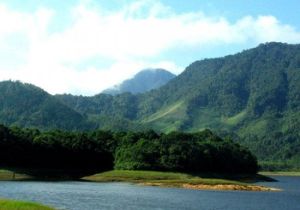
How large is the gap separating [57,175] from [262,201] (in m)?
91.7

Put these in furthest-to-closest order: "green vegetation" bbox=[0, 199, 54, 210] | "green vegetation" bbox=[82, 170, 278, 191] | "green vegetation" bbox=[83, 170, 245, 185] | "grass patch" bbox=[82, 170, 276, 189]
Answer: "green vegetation" bbox=[83, 170, 245, 185]
"grass patch" bbox=[82, 170, 276, 189]
"green vegetation" bbox=[82, 170, 278, 191]
"green vegetation" bbox=[0, 199, 54, 210]

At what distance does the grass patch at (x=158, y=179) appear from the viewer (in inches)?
6998

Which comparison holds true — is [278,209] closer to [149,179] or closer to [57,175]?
[149,179]

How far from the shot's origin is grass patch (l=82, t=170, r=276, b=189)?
583 feet

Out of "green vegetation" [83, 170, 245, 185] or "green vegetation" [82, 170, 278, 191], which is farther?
"green vegetation" [83, 170, 245, 185]

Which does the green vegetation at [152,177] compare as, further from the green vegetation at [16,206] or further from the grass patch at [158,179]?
the green vegetation at [16,206]

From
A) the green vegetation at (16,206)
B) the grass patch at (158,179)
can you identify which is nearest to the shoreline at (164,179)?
the grass patch at (158,179)

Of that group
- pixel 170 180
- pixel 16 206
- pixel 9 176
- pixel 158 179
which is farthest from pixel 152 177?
pixel 16 206

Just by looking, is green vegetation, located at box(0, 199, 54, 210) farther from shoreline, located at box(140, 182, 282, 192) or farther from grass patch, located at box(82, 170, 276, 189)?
grass patch, located at box(82, 170, 276, 189)

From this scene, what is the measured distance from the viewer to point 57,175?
651 feet

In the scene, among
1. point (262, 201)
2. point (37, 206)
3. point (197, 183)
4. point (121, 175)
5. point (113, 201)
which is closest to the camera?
point (37, 206)

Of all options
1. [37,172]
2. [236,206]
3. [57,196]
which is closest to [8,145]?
[37,172]

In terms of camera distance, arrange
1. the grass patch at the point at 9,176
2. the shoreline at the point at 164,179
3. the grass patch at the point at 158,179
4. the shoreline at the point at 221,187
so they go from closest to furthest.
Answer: the shoreline at the point at 221,187 < the grass patch at the point at 9,176 < the shoreline at the point at 164,179 < the grass patch at the point at 158,179

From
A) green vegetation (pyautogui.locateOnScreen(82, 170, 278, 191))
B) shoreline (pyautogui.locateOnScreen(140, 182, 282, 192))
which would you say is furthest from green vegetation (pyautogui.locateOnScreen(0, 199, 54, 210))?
green vegetation (pyautogui.locateOnScreen(82, 170, 278, 191))
